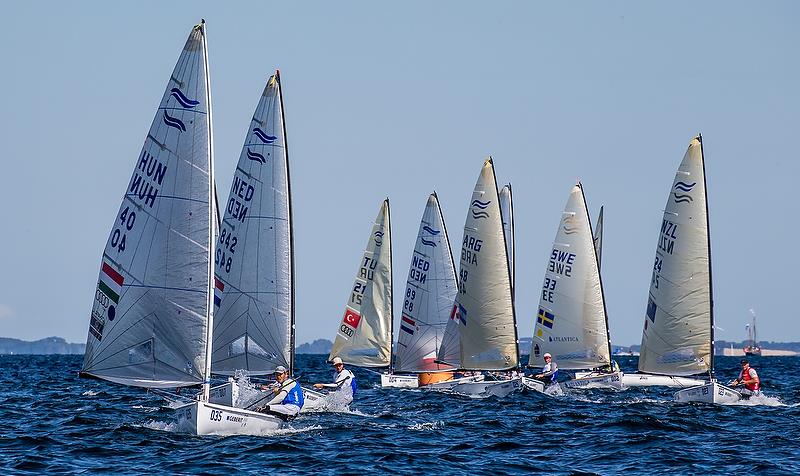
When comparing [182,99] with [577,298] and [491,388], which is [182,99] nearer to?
[491,388]

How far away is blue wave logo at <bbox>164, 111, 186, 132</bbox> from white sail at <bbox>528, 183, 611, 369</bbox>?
1015 inches

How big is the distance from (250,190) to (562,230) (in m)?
19.6

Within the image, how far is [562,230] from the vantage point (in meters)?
49.7

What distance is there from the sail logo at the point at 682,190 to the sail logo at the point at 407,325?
13.7m

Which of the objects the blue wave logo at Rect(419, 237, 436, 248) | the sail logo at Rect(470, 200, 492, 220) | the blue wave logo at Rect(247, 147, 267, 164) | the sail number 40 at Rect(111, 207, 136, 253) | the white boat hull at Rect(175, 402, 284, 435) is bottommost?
the white boat hull at Rect(175, 402, 284, 435)

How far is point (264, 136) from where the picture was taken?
3341 cm

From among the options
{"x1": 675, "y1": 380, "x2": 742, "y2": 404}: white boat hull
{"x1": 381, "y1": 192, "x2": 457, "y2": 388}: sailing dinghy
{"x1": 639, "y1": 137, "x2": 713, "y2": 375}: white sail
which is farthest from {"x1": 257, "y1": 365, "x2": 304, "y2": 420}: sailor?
{"x1": 381, "y1": 192, "x2": 457, "y2": 388}: sailing dinghy

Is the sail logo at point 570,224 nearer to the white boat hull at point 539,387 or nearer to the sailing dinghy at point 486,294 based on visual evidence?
the sailing dinghy at point 486,294

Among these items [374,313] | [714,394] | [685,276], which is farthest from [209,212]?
[374,313]

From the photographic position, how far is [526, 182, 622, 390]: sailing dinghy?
1940 inches

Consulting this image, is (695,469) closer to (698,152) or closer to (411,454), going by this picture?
(411,454)

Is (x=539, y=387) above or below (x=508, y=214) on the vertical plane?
below

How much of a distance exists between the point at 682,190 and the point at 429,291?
12945mm

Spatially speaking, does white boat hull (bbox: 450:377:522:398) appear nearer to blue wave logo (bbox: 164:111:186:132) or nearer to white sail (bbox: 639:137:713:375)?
white sail (bbox: 639:137:713:375)
